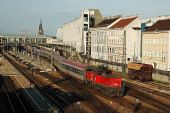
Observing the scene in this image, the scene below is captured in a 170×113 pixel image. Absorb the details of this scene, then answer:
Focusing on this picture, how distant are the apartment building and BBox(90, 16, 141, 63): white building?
5812 millimetres

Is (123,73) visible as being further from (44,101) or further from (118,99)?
(44,101)

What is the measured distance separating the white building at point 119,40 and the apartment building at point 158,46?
5.81 m

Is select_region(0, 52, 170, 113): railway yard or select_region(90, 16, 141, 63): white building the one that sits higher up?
select_region(90, 16, 141, 63): white building

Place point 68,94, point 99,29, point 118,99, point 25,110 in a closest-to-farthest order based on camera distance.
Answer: point 25,110 < point 118,99 < point 68,94 < point 99,29

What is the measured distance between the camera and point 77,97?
45.8m

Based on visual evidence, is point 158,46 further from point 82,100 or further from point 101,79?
point 82,100

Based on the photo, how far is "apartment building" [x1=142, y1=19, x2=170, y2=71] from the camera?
73562mm

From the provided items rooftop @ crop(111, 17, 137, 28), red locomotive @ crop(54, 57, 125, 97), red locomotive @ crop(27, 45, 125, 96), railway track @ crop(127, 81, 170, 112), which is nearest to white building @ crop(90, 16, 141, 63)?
rooftop @ crop(111, 17, 137, 28)

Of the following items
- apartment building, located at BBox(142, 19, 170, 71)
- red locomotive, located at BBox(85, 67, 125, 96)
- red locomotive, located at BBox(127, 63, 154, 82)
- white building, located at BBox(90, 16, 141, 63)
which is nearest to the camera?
red locomotive, located at BBox(85, 67, 125, 96)

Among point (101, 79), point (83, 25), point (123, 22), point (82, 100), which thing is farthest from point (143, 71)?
point (83, 25)

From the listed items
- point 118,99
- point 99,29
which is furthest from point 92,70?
point 99,29

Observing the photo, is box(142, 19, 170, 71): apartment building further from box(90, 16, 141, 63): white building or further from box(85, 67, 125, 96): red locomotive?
box(85, 67, 125, 96): red locomotive

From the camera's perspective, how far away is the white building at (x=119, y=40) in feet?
298

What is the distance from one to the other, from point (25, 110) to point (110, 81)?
43.5 ft
